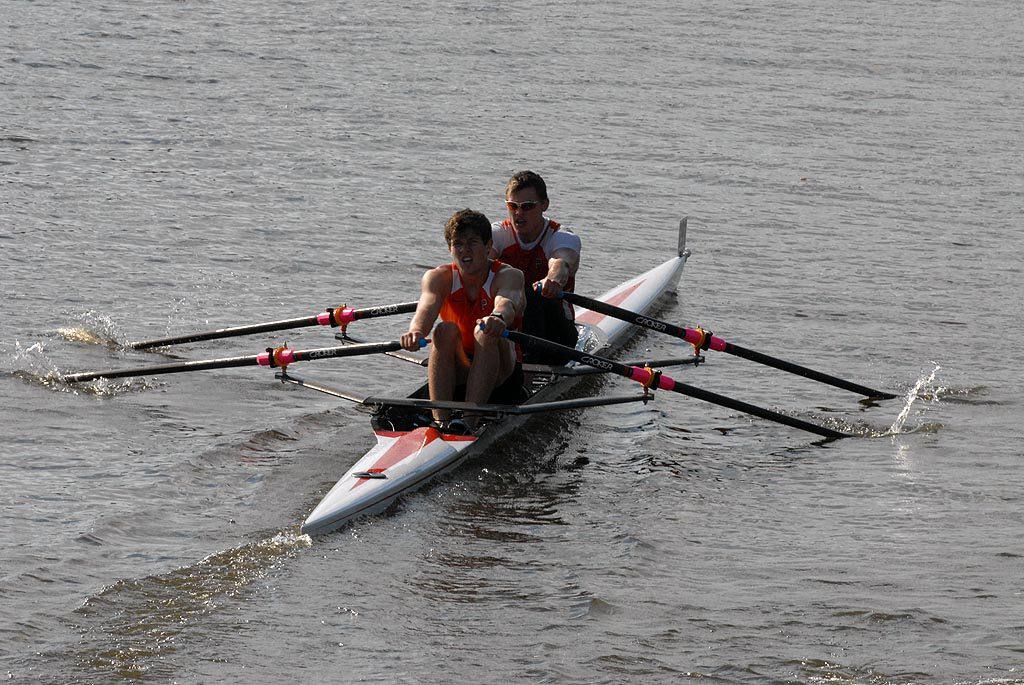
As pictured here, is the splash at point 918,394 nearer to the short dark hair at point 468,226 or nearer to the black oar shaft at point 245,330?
the short dark hair at point 468,226

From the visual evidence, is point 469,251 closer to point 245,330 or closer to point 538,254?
point 538,254

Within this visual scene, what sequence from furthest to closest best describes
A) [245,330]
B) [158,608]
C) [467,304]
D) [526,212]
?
[245,330], [526,212], [467,304], [158,608]

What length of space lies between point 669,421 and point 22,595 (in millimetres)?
5945

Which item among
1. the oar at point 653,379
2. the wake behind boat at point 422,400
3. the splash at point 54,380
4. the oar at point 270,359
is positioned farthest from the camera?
the splash at point 54,380

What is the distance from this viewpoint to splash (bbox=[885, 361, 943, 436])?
1162 centimetres

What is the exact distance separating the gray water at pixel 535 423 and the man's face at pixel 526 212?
1694 millimetres

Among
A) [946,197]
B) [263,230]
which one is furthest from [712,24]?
[263,230]

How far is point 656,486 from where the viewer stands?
33.2ft

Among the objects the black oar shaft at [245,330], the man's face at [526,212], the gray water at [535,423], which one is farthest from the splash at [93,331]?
the man's face at [526,212]

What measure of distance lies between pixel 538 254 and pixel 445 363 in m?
1.85

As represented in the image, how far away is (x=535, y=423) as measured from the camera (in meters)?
11.2

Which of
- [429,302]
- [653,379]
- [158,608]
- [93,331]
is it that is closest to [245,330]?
[93,331]

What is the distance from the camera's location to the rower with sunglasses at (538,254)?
35.8 feet

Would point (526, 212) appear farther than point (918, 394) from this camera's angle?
No
